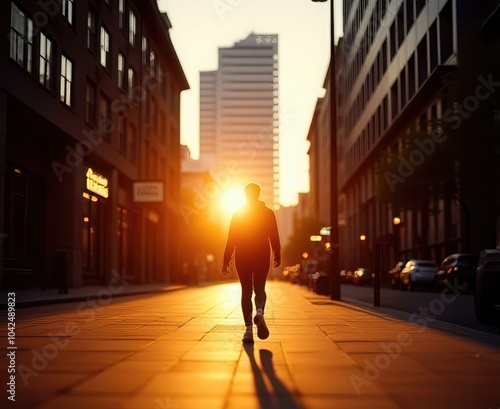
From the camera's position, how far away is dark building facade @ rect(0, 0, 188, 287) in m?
23.5

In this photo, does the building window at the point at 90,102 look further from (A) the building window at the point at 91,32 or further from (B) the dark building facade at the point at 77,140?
(A) the building window at the point at 91,32

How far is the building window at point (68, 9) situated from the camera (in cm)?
2759

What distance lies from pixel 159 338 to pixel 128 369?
2.78 m

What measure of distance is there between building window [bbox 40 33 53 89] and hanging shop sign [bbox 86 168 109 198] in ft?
21.5

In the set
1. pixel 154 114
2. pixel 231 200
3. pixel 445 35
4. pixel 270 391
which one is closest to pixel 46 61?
pixel 270 391

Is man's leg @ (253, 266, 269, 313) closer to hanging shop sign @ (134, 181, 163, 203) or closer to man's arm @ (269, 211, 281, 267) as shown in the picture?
man's arm @ (269, 211, 281, 267)

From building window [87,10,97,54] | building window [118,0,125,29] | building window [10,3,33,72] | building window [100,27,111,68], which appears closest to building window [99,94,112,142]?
building window [100,27,111,68]

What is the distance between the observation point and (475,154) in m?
30.4

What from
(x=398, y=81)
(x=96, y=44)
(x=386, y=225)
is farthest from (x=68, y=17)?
(x=386, y=225)

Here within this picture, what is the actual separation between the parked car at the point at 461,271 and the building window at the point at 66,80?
52.8ft

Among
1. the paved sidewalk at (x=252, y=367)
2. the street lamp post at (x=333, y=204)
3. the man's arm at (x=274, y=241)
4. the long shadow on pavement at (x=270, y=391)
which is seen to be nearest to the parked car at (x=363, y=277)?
the street lamp post at (x=333, y=204)

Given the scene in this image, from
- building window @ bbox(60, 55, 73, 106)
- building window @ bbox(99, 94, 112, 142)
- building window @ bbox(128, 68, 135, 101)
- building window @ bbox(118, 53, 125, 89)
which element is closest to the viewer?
building window @ bbox(60, 55, 73, 106)

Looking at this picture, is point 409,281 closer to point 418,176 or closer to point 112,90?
point 418,176

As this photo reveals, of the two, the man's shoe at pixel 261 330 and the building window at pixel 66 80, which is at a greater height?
the building window at pixel 66 80
